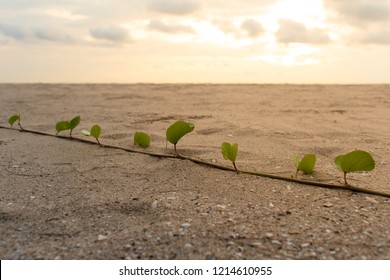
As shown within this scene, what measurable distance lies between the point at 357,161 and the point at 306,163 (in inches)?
8.8

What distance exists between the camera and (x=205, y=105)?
13.3 feet

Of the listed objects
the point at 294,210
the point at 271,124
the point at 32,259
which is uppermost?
the point at 271,124

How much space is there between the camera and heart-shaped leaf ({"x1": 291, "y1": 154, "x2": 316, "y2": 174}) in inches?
55.0

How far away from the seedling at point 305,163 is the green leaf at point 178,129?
0.42 metres

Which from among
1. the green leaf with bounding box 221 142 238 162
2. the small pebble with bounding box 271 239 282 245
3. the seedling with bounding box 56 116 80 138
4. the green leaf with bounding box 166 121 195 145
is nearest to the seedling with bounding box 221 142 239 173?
the green leaf with bounding box 221 142 238 162

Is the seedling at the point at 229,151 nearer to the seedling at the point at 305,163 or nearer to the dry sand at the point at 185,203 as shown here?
the dry sand at the point at 185,203

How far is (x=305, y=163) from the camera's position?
56.0 inches

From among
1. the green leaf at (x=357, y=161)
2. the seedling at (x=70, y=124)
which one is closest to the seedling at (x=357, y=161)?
the green leaf at (x=357, y=161)

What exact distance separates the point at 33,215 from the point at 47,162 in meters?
0.57

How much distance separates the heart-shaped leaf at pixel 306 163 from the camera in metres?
1.40

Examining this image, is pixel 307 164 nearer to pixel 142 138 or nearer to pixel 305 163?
pixel 305 163

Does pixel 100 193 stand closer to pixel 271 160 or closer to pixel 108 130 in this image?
pixel 271 160
